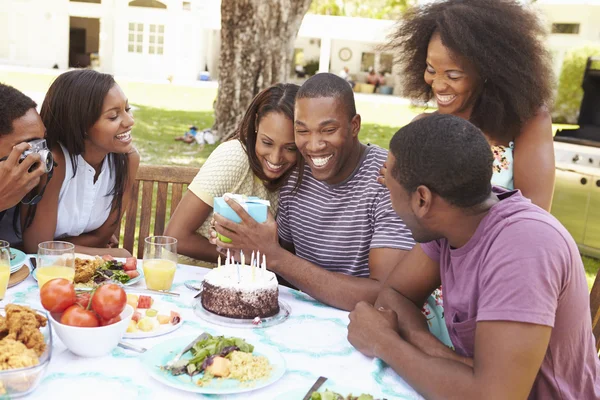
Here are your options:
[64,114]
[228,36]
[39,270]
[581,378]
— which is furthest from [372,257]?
[228,36]

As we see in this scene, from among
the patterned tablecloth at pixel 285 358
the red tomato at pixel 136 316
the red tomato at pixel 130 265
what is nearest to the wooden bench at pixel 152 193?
the red tomato at pixel 130 265

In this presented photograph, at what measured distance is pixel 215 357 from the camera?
1849 mm

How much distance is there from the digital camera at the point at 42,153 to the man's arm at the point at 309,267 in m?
0.83

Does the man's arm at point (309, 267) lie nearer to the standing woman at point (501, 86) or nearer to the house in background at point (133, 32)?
the standing woman at point (501, 86)

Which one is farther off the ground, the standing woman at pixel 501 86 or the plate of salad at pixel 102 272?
the standing woman at pixel 501 86

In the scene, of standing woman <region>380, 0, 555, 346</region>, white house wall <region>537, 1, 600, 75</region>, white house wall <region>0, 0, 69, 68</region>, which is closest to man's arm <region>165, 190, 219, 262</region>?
standing woman <region>380, 0, 555, 346</region>

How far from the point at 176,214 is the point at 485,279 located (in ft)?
5.66

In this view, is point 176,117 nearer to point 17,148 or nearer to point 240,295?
point 17,148

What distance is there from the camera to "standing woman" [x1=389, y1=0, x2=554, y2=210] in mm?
3117

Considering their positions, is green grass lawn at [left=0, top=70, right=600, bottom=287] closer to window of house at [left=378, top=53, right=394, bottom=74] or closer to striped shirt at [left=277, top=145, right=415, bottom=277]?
striped shirt at [left=277, top=145, right=415, bottom=277]

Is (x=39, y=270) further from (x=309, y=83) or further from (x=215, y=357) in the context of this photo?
(x=309, y=83)

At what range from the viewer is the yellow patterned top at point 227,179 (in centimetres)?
311

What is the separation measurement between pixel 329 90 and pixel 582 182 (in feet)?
17.8

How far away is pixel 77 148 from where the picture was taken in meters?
3.19
